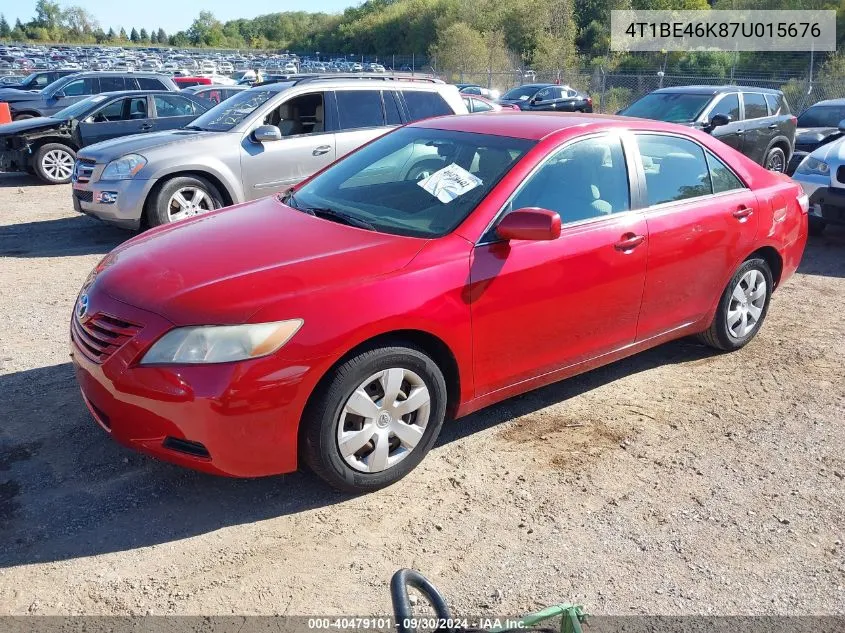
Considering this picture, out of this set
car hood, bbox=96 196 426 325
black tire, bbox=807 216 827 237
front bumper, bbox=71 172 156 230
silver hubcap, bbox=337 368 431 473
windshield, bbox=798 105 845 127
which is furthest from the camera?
windshield, bbox=798 105 845 127

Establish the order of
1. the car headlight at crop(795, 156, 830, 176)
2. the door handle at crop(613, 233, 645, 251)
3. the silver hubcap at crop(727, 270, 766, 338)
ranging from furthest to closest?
1. the car headlight at crop(795, 156, 830, 176)
2. the silver hubcap at crop(727, 270, 766, 338)
3. the door handle at crop(613, 233, 645, 251)

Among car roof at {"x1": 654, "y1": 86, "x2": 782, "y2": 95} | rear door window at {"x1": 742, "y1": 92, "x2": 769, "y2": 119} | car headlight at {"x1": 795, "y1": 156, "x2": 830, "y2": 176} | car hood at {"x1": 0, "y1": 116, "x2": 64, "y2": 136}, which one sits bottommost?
car headlight at {"x1": 795, "y1": 156, "x2": 830, "y2": 176}

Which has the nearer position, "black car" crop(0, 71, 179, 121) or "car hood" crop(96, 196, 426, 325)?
"car hood" crop(96, 196, 426, 325)

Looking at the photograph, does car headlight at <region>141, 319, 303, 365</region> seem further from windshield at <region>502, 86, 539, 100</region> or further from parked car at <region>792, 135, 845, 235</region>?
windshield at <region>502, 86, 539, 100</region>

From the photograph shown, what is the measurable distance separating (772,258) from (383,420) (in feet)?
11.2

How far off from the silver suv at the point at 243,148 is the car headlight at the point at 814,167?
4176 mm

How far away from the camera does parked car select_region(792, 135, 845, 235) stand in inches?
325

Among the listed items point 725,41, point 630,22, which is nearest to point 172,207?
point 725,41

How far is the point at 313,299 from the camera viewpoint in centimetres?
314

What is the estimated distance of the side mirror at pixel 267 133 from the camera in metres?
7.82

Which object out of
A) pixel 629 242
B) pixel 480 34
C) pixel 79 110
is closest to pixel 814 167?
pixel 629 242

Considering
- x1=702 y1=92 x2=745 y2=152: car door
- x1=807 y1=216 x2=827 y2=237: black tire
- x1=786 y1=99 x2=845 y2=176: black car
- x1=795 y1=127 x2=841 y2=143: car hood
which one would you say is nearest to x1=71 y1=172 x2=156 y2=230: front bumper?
x1=807 y1=216 x2=827 y2=237: black tire

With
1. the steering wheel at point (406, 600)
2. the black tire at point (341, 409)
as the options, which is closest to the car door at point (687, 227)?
the black tire at point (341, 409)

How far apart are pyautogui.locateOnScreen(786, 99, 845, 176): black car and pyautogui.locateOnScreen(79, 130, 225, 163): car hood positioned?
30.4 ft
